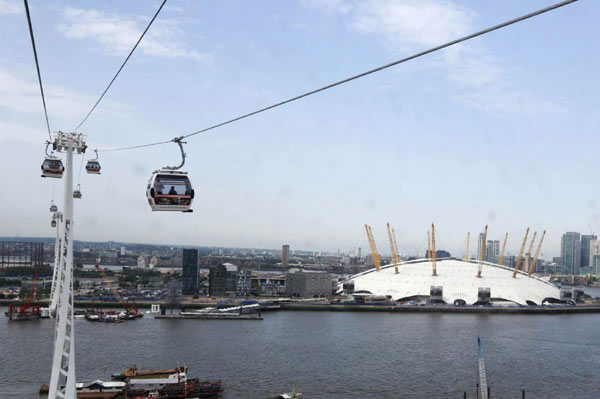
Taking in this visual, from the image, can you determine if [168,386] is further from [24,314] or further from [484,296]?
[484,296]

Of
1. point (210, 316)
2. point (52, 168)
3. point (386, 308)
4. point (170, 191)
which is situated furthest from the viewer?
point (386, 308)

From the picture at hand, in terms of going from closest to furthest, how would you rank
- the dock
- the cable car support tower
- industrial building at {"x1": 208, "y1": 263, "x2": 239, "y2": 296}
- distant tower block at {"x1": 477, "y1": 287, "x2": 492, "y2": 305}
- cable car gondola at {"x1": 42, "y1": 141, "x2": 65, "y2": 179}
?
the cable car support tower → cable car gondola at {"x1": 42, "y1": 141, "x2": 65, "y2": 179} → the dock → distant tower block at {"x1": 477, "y1": 287, "x2": 492, "y2": 305} → industrial building at {"x1": 208, "y1": 263, "x2": 239, "y2": 296}

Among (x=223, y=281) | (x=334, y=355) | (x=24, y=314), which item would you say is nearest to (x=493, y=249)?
(x=223, y=281)

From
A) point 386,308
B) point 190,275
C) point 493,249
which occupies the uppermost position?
point 493,249

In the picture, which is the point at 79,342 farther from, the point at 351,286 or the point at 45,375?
the point at 351,286

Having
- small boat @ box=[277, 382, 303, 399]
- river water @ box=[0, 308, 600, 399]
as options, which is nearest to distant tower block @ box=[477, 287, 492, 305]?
river water @ box=[0, 308, 600, 399]

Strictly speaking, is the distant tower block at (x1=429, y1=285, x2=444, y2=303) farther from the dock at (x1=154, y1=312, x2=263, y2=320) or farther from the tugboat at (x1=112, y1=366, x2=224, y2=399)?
the tugboat at (x1=112, y1=366, x2=224, y2=399)

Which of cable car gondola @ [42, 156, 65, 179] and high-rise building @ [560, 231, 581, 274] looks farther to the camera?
high-rise building @ [560, 231, 581, 274]
